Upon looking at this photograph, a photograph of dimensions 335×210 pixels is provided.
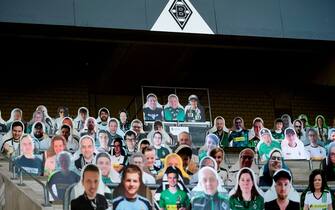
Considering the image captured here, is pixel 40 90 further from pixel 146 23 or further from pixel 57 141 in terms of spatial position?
pixel 57 141

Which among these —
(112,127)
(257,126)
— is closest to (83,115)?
(112,127)

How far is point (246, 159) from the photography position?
36.9ft

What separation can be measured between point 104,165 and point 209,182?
5.03 ft

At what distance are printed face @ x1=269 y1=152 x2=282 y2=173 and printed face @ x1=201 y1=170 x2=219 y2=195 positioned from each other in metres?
1.72

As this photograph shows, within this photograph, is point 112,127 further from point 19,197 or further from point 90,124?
point 19,197

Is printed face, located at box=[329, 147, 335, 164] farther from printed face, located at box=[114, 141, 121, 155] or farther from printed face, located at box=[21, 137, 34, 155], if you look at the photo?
printed face, located at box=[21, 137, 34, 155]

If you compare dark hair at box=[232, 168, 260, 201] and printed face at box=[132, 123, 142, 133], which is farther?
printed face at box=[132, 123, 142, 133]

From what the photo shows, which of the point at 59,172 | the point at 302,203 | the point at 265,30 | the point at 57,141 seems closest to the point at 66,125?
the point at 57,141

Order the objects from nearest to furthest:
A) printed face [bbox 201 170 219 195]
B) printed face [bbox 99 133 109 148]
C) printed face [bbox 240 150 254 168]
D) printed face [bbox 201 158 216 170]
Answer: printed face [bbox 201 170 219 195]
printed face [bbox 201 158 216 170]
printed face [bbox 240 150 254 168]
printed face [bbox 99 133 109 148]

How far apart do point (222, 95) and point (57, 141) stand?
14.0m

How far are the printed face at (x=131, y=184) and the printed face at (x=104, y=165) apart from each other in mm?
1144

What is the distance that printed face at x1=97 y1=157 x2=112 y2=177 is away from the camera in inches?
392

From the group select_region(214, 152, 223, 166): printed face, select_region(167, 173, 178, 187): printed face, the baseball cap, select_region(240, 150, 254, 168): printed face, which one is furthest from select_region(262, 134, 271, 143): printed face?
select_region(167, 173, 178, 187): printed face

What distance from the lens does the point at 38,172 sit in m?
10.8
